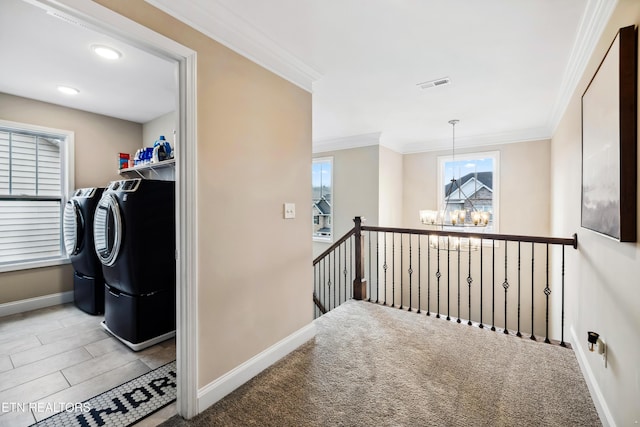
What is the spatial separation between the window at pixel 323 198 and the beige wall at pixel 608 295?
3.40m

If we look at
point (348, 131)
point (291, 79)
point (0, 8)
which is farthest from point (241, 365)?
point (348, 131)

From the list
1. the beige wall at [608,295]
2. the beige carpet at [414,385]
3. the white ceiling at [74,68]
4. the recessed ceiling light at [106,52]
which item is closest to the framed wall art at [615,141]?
the beige wall at [608,295]

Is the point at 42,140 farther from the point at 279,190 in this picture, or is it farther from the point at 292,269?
the point at 292,269

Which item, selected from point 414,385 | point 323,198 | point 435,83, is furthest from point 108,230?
point 323,198

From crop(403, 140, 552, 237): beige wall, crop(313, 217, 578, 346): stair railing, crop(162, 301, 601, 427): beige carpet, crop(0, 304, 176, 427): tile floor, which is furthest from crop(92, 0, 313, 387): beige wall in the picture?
crop(403, 140, 552, 237): beige wall

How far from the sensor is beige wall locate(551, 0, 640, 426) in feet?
4.15

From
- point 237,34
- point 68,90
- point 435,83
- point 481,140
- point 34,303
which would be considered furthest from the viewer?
point 481,140

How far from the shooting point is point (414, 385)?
6.39 feet

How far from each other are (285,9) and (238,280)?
5.87ft

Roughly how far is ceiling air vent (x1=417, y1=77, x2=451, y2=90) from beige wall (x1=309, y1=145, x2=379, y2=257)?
6.08 ft

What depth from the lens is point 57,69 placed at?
102 inches

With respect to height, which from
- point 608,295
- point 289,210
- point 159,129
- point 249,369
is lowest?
point 249,369

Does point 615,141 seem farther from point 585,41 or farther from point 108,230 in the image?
point 108,230

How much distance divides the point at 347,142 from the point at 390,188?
114cm
